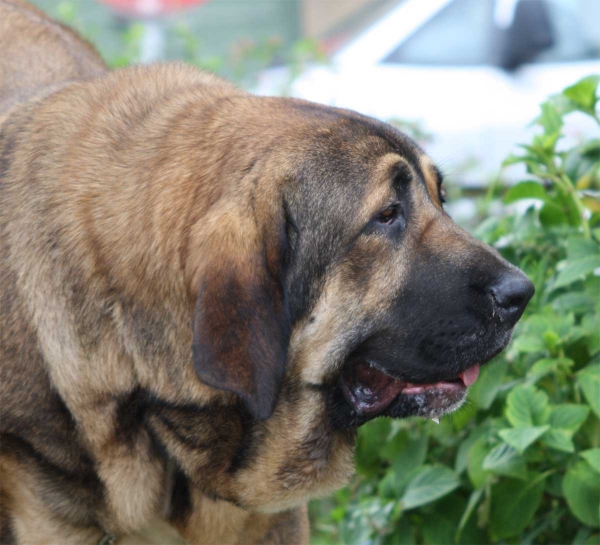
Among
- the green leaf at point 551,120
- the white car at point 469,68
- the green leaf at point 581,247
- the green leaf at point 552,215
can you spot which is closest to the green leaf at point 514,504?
the green leaf at point 581,247

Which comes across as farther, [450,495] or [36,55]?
[36,55]

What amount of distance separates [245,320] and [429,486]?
1.12 metres

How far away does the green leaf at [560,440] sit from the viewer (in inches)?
123

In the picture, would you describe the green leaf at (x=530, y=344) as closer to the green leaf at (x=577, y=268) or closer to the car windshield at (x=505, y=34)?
the green leaf at (x=577, y=268)

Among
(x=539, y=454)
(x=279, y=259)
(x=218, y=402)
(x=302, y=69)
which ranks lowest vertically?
(x=302, y=69)

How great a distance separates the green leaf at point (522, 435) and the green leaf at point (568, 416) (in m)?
0.08

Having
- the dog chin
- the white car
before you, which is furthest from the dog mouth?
the white car

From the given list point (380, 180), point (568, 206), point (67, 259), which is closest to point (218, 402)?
point (67, 259)

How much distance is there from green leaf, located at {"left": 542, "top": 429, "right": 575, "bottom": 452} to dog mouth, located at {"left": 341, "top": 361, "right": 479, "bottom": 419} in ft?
0.95

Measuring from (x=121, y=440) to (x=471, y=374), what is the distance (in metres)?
1.13

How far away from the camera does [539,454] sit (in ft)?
11.1

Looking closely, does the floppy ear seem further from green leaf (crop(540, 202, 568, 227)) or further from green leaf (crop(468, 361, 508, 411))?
green leaf (crop(540, 202, 568, 227))

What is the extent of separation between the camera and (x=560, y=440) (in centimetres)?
315

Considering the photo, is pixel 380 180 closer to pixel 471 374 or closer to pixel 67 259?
pixel 471 374
